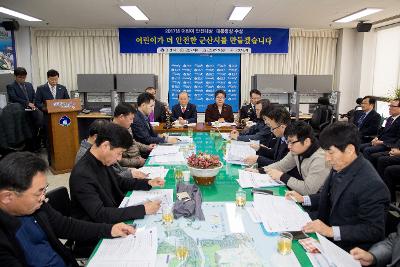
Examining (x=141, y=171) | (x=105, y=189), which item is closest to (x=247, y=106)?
(x=141, y=171)

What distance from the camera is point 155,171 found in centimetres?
267

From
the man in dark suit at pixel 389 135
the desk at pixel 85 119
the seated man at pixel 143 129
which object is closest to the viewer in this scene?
the seated man at pixel 143 129

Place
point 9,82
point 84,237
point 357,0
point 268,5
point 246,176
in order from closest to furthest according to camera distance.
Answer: point 84,237 → point 246,176 → point 357,0 → point 268,5 → point 9,82

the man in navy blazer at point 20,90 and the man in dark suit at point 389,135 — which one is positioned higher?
the man in navy blazer at point 20,90

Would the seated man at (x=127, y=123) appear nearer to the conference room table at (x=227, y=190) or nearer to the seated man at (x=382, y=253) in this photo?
the conference room table at (x=227, y=190)

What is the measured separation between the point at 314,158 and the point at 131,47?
6237 millimetres

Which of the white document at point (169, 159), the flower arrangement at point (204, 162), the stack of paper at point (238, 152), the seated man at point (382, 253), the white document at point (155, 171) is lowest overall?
the seated man at point (382, 253)

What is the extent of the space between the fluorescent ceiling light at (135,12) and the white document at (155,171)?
3.60 metres

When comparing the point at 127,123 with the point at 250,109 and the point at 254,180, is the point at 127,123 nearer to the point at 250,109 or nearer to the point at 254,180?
the point at 254,180

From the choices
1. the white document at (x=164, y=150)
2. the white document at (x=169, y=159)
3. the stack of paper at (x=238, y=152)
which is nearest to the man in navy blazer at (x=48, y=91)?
the white document at (x=164, y=150)

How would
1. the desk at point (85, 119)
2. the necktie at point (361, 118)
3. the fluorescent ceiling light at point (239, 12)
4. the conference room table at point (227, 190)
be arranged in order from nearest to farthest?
1. the conference room table at point (227, 190)
2. the fluorescent ceiling light at point (239, 12)
3. the necktie at point (361, 118)
4. the desk at point (85, 119)

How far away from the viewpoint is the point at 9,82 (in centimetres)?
719

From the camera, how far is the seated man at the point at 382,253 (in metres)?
1.53

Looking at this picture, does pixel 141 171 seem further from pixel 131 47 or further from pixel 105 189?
pixel 131 47
